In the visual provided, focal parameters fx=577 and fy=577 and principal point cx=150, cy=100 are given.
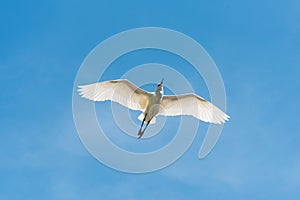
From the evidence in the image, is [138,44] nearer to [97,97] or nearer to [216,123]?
[97,97]

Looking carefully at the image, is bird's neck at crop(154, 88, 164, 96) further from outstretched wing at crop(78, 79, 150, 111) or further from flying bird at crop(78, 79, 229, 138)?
outstretched wing at crop(78, 79, 150, 111)

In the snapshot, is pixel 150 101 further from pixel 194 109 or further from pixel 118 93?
pixel 194 109

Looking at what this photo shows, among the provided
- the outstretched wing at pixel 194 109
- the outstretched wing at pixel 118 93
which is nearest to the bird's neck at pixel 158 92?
the outstretched wing at pixel 118 93

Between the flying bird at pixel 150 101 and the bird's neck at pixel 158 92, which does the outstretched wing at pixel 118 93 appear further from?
the bird's neck at pixel 158 92

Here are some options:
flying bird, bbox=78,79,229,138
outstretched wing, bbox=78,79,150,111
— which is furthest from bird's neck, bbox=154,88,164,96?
outstretched wing, bbox=78,79,150,111

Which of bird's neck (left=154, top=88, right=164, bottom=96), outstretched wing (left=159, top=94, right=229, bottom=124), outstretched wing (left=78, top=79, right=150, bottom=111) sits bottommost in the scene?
outstretched wing (left=78, top=79, right=150, bottom=111)

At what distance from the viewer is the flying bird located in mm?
32219

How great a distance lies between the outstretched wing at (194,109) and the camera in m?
33.9

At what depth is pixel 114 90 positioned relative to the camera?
1284 inches

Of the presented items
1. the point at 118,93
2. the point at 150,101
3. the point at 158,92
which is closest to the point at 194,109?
the point at 158,92

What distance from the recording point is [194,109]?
1361 inches

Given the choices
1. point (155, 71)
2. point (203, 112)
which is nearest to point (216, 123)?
point (203, 112)

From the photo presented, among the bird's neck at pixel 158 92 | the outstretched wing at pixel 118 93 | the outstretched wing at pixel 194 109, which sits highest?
the outstretched wing at pixel 194 109

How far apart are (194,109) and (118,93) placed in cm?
487
